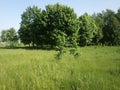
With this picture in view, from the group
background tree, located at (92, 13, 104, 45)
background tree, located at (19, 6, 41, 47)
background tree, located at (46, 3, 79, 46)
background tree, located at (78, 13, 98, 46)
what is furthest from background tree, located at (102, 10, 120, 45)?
background tree, located at (19, 6, 41, 47)

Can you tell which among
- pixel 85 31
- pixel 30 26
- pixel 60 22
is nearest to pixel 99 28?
pixel 85 31

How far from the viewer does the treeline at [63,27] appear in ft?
184

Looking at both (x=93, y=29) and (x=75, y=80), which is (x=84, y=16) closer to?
(x=93, y=29)

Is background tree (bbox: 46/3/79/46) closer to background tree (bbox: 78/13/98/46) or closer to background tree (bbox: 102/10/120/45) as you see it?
background tree (bbox: 78/13/98/46)

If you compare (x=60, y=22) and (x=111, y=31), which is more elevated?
(x=60, y=22)

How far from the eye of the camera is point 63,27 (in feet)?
184

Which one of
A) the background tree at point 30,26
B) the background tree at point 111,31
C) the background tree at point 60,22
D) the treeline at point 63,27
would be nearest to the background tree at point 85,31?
the treeline at point 63,27

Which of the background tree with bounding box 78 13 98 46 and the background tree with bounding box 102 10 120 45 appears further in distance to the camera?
the background tree with bounding box 102 10 120 45

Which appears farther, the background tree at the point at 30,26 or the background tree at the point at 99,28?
the background tree at the point at 99,28

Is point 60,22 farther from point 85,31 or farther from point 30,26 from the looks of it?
point 85,31

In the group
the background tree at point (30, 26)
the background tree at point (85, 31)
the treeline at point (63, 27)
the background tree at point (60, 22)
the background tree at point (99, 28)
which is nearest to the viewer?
the background tree at point (60, 22)

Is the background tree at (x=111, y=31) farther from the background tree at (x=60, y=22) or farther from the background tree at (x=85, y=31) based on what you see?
the background tree at (x=60, y=22)

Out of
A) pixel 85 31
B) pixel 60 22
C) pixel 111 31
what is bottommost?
pixel 85 31

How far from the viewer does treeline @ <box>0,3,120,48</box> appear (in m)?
56.1
